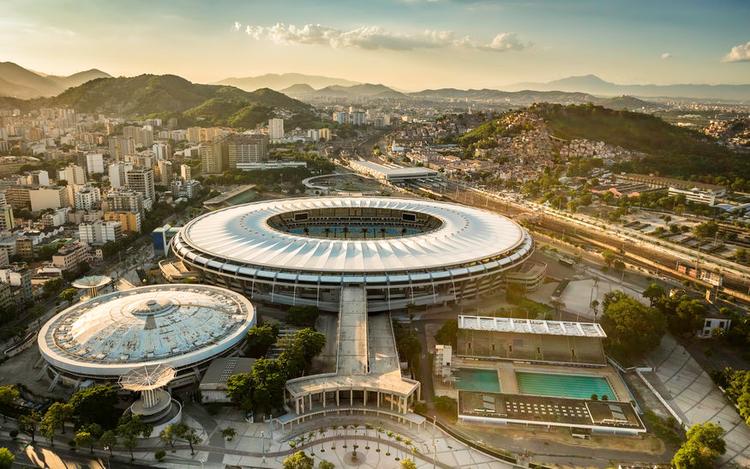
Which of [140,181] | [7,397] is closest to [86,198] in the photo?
[140,181]

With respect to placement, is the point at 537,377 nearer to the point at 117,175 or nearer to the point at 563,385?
the point at 563,385

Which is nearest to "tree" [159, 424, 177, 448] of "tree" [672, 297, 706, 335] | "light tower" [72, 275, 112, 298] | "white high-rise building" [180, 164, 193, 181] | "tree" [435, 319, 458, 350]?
"tree" [435, 319, 458, 350]

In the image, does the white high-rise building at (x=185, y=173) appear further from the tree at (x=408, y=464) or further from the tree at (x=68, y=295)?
the tree at (x=408, y=464)

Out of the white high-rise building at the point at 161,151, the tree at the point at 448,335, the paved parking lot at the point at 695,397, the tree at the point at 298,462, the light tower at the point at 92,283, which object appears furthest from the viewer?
the white high-rise building at the point at 161,151

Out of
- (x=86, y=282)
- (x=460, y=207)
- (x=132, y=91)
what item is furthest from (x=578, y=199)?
(x=132, y=91)

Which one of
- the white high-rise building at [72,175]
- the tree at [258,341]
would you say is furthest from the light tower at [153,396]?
the white high-rise building at [72,175]

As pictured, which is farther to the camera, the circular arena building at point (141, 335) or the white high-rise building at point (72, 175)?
the white high-rise building at point (72, 175)
